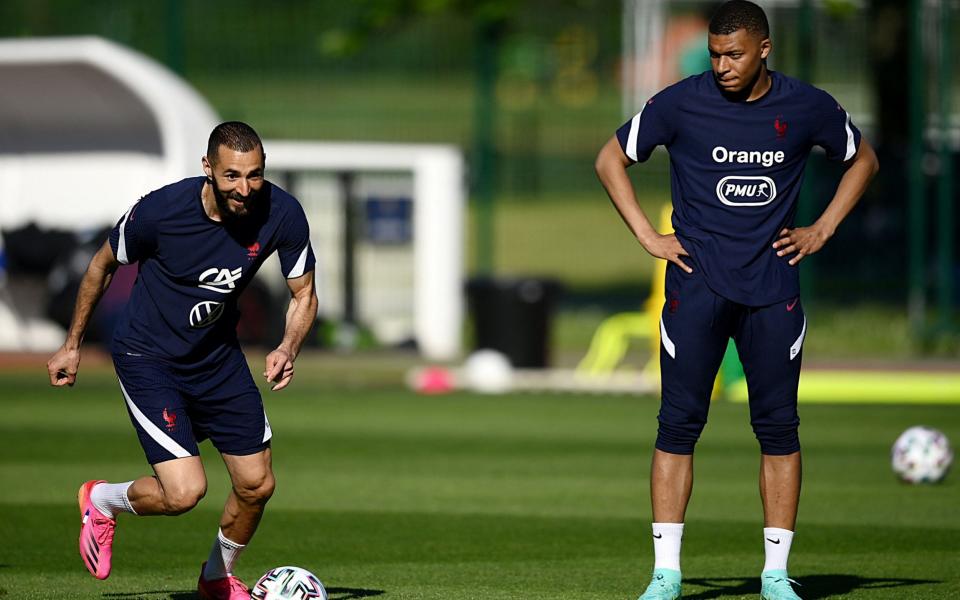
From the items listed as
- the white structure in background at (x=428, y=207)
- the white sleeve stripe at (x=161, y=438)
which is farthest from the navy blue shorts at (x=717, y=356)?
the white structure in background at (x=428, y=207)

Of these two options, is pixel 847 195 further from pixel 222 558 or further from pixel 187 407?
pixel 222 558

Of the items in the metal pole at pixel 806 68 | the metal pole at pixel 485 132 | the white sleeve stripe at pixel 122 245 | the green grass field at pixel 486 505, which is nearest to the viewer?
the white sleeve stripe at pixel 122 245

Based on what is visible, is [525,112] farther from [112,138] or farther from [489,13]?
[112,138]

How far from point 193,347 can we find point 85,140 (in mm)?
15781

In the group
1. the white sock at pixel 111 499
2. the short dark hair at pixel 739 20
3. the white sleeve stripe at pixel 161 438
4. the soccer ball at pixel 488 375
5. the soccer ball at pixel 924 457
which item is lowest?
the soccer ball at pixel 488 375

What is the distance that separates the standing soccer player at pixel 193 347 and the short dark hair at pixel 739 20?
194 cm

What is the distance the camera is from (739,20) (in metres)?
6.81

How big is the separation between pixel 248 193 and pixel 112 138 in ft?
52.1

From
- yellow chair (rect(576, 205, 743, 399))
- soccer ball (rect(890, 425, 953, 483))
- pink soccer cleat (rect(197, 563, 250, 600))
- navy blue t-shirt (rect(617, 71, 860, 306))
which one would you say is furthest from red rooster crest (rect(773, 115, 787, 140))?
yellow chair (rect(576, 205, 743, 399))

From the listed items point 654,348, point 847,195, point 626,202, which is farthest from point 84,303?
point 654,348

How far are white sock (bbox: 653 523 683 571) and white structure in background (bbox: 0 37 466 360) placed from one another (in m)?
13.9

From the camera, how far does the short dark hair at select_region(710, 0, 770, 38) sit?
6805mm

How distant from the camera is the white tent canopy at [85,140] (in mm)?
20531

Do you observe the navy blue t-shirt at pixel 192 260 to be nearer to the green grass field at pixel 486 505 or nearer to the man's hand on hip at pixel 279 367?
the man's hand on hip at pixel 279 367
